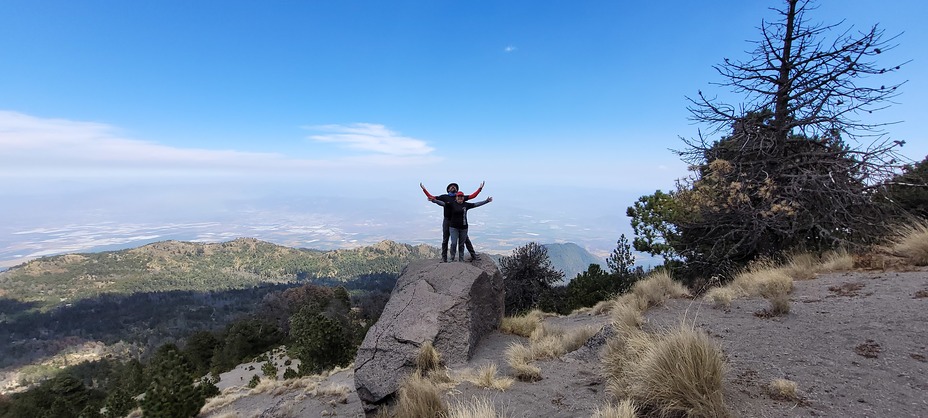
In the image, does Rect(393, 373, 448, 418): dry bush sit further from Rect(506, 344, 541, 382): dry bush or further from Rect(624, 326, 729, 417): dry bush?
Rect(624, 326, 729, 417): dry bush

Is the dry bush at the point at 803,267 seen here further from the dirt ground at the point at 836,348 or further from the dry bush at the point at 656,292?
the dry bush at the point at 656,292

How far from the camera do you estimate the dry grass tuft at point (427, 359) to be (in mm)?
7055

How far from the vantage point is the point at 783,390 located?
3.46 m

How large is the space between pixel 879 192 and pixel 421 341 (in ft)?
39.1

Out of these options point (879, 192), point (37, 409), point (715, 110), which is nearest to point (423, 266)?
point (715, 110)

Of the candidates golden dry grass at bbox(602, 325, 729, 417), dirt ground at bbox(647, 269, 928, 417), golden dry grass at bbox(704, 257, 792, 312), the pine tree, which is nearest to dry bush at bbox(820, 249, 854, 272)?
golden dry grass at bbox(704, 257, 792, 312)

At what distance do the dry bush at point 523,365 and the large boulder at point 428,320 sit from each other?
1.50 metres

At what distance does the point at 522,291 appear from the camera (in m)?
22.4

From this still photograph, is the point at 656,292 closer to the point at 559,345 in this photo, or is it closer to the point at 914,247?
the point at 559,345

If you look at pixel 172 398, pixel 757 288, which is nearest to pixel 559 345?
pixel 757 288

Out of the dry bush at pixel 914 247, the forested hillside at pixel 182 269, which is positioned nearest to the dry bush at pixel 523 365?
the dry bush at pixel 914 247

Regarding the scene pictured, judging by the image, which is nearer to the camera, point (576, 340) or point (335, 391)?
point (576, 340)

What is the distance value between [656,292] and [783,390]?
563 cm

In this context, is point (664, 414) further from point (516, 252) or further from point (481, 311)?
point (516, 252)
